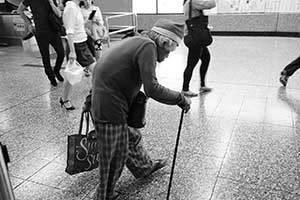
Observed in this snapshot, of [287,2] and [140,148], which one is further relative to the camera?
[287,2]

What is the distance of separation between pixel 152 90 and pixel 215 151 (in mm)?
1164

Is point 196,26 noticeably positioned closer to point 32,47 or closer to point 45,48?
point 45,48

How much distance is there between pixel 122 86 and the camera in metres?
1.42

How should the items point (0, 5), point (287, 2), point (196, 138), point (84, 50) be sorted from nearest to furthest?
point (196, 138)
point (84, 50)
point (287, 2)
point (0, 5)

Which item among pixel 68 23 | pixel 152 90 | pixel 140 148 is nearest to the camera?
pixel 152 90

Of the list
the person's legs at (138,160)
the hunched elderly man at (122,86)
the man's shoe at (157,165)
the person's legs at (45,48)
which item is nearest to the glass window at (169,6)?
the person's legs at (45,48)

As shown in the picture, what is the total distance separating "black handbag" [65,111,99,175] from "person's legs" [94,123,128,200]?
24 cm

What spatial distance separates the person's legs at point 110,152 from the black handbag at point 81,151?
0.24 meters

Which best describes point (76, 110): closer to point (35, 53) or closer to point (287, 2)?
point (35, 53)

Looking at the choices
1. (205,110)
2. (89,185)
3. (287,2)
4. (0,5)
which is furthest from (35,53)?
(287,2)

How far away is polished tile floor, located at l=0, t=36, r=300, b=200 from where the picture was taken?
1880 mm

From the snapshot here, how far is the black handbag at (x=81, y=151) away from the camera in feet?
5.82

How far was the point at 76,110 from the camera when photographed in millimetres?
3205

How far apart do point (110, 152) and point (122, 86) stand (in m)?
0.38
